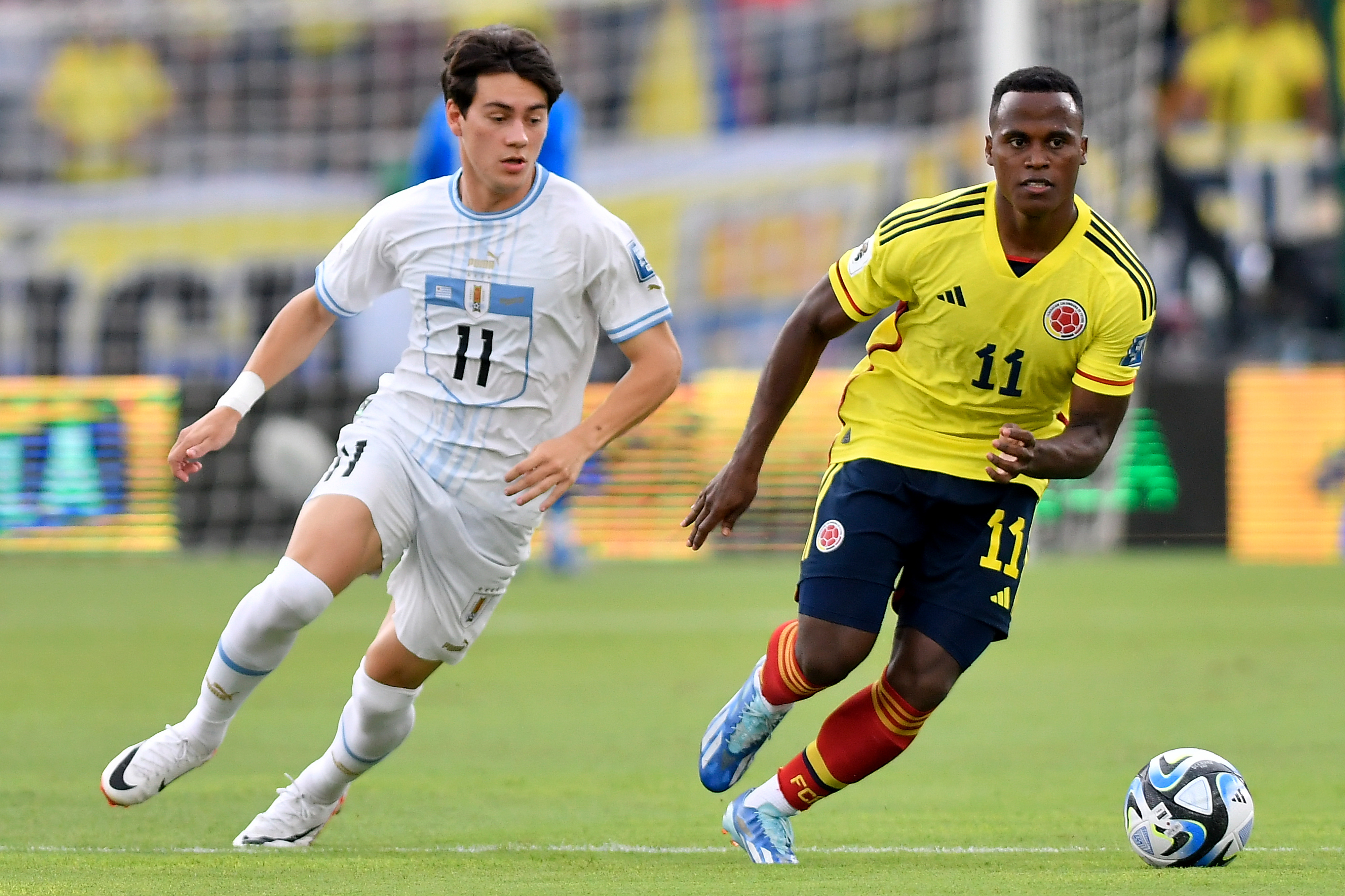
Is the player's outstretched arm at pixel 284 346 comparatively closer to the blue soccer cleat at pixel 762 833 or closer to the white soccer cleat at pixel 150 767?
the white soccer cleat at pixel 150 767

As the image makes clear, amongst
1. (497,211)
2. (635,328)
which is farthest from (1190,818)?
(497,211)

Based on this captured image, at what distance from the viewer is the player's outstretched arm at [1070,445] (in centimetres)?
455

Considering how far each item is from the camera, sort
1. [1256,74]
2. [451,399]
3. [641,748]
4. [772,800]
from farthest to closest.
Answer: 1. [1256,74]
2. [641,748]
3. [451,399]
4. [772,800]

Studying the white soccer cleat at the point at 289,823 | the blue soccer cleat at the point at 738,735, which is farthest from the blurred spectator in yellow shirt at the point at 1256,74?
the white soccer cleat at the point at 289,823

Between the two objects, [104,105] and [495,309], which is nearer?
[495,309]

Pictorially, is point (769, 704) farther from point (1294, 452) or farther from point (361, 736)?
point (1294, 452)

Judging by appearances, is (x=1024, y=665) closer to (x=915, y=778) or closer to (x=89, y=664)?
(x=915, y=778)

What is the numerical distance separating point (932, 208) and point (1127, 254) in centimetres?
50

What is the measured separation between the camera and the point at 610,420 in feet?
16.6

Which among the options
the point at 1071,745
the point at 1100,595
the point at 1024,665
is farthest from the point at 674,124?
the point at 1071,745

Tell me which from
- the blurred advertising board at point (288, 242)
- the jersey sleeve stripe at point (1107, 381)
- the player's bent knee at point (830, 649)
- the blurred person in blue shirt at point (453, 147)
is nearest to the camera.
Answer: the jersey sleeve stripe at point (1107, 381)

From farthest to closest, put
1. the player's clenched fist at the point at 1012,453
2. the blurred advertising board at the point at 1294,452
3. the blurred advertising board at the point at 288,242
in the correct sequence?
the blurred advertising board at the point at 288,242
the blurred advertising board at the point at 1294,452
the player's clenched fist at the point at 1012,453

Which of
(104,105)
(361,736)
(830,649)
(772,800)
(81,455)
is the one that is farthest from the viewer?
(104,105)

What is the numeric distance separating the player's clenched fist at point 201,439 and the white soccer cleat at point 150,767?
2.17ft
